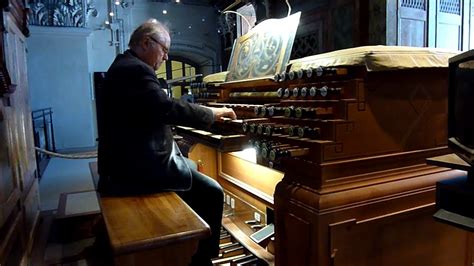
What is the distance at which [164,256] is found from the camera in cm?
153

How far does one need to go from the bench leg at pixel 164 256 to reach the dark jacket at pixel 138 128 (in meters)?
0.50

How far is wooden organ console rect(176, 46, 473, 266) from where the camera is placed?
67.2 inches

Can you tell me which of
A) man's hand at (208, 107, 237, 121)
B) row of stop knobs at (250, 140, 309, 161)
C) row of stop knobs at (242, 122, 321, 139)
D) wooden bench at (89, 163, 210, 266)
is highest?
man's hand at (208, 107, 237, 121)

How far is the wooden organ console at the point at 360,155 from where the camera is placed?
5.60 ft

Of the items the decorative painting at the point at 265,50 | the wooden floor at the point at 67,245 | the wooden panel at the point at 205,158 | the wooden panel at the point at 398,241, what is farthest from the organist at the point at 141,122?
the wooden panel at the point at 205,158

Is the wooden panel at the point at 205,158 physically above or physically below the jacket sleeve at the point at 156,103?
below

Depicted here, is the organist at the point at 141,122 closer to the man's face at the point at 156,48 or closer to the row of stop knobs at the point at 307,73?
the man's face at the point at 156,48

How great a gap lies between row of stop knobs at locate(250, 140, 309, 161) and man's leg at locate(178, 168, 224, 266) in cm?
39

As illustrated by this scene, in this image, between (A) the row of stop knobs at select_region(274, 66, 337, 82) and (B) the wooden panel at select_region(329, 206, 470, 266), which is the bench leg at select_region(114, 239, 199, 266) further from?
(A) the row of stop knobs at select_region(274, 66, 337, 82)

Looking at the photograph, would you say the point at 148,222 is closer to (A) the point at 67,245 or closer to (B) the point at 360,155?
(B) the point at 360,155

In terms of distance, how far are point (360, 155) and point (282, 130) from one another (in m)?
0.40

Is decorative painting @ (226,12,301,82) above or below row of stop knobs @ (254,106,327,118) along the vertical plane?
above

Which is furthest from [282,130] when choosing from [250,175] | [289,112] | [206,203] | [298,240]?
[250,175]

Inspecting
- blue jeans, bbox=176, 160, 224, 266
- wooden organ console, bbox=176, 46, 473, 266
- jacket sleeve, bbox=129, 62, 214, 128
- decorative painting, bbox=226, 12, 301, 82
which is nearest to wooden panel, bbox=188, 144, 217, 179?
decorative painting, bbox=226, 12, 301, 82
